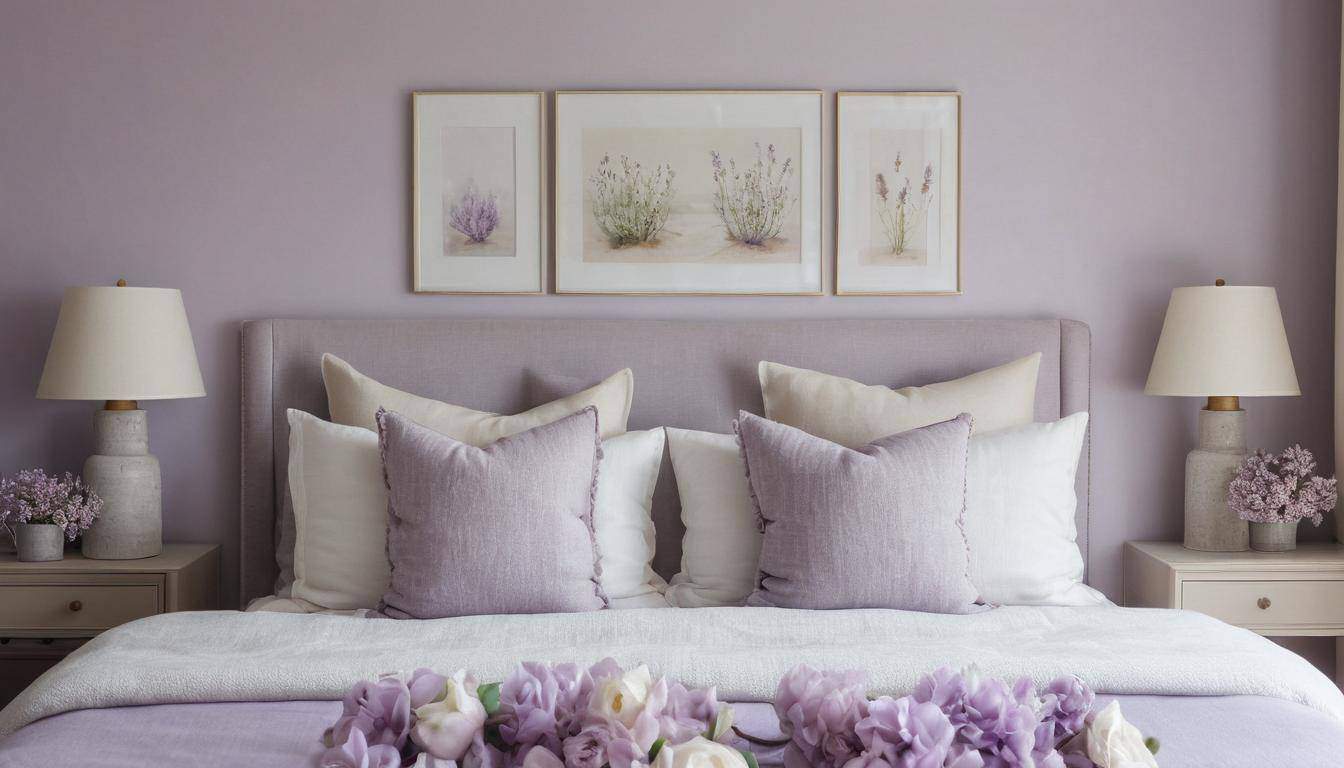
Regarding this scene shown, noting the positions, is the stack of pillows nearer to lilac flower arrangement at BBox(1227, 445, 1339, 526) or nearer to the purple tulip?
lilac flower arrangement at BBox(1227, 445, 1339, 526)

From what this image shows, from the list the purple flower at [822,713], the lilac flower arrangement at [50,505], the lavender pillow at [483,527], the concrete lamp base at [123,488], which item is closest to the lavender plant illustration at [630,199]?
the lavender pillow at [483,527]

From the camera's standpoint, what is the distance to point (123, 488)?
8.32 feet

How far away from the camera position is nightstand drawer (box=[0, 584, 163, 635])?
2.46m

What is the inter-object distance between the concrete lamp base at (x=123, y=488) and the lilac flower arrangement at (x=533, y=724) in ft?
5.76

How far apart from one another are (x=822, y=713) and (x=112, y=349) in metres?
2.11

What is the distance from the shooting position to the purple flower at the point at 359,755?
1005mm

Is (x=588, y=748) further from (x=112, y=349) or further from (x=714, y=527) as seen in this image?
(x=112, y=349)

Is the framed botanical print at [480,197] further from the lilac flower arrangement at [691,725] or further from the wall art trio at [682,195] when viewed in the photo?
the lilac flower arrangement at [691,725]

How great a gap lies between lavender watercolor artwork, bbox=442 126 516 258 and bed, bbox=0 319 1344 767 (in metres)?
0.23

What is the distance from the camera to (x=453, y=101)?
2740 millimetres

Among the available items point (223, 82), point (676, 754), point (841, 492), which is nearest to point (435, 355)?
point (223, 82)

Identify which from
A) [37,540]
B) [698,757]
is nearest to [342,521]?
[37,540]

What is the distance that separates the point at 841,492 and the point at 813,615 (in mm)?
264

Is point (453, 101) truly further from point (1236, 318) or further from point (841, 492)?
point (1236, 318)
